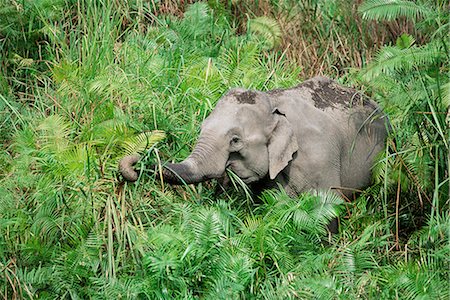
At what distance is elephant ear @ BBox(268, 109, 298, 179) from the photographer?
669 centimetres

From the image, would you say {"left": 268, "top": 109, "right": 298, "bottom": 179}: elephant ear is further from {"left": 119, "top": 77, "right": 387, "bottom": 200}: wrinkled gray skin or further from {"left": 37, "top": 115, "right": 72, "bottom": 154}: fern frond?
{"left": 37, "top": 115, "right": 72, "bottom": 154}: fern frond

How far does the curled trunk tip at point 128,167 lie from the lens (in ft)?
20.7

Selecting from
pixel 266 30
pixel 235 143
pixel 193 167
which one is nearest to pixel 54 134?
pixel 193 167

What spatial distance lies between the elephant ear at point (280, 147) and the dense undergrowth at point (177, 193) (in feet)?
0.59

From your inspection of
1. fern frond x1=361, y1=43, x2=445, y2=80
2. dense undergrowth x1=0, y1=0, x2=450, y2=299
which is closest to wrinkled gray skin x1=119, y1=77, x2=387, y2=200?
dense undergrowth x1=0, y1=0, x2=450, y2=299

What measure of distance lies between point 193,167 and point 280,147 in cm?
58

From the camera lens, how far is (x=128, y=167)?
6.34 meters

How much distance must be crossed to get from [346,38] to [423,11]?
8.47 feet

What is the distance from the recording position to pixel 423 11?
6.44 metres

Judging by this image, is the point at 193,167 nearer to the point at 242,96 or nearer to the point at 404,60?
the point at 242,96

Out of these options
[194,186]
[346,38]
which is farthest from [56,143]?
[346,38]

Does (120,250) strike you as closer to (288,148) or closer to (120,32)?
(288,148)

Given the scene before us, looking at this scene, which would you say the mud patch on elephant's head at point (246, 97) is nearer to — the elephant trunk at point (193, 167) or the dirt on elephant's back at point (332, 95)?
the elephant trunk at point (193, 167)

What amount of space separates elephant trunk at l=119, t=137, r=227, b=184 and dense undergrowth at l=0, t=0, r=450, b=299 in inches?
6.3
